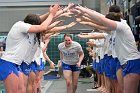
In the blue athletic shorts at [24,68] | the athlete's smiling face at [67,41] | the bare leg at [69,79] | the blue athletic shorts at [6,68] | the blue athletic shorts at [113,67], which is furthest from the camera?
the athlete's smiling face at [67,41]

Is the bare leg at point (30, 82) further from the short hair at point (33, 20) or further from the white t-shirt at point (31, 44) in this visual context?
the short hair at point (33, 20)

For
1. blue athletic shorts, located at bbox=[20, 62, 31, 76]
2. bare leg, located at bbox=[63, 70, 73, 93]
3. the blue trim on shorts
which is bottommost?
bare leg, located at bbox=[63, 70, 73, 93]

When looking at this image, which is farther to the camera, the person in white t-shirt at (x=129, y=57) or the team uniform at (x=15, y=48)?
the team uniform at (x=15, y=48)

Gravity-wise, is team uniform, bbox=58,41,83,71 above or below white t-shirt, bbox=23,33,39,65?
below

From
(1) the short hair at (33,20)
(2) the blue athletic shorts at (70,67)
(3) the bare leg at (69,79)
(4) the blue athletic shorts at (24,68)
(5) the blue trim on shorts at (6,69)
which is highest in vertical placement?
(1) the short hair at (33,20)

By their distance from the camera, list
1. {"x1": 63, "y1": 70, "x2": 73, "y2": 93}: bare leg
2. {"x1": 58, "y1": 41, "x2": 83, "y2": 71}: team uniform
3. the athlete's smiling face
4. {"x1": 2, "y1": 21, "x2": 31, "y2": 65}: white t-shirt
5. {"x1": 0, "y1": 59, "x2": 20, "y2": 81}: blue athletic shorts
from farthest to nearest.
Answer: {"x1": 58, "y1": 41, "x2": 83, "y2": 71}: team uniform, the athlete's smiling face, {"x1": 63, "y1": 70, "x2": 73, "y2": 93}: bare leg, {"x1": 2, "y1": 21, "x2": 31, "y2": 65}: white t-shirt, {"x1": 0, "y1": 59, "x2": 20, "y2": 81}: blue athletic shorts

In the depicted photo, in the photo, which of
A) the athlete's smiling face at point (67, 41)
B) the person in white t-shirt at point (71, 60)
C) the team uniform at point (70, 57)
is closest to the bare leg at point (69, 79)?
the person in white t-shirt at point (71, 60)

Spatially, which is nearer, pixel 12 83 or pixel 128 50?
pixel 128 50

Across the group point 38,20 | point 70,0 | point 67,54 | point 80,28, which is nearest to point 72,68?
point 67,54

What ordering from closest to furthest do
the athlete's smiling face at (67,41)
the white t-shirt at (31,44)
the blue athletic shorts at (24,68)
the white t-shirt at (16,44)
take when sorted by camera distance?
the white t-shirt at (16,44), the white t-shirt at (31,44), the blue athletic shorts at (24,68), the athlete's smiling face at (67,41)

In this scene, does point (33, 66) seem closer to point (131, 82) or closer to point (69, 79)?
point (69, 79)

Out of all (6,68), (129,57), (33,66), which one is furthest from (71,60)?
(129,57)

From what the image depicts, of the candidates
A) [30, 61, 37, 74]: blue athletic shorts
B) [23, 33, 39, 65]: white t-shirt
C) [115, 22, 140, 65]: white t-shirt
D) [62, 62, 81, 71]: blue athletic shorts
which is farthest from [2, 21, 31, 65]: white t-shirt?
[62, 62, 81, 71]: blue athletic shorts

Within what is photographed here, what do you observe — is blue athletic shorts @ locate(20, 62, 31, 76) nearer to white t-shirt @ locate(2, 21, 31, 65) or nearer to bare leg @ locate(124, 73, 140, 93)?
white t-shirt @ locate(2, 21, 31, 65)
